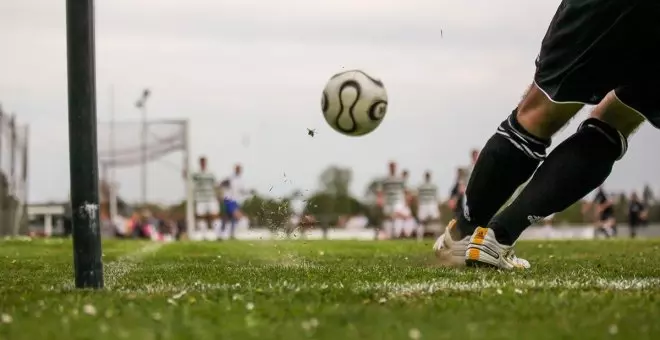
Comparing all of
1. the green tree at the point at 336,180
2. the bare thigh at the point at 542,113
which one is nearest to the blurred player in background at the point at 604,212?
the bare thigh at the point at 542,113

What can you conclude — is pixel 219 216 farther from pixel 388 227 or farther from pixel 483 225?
pixel 483 225

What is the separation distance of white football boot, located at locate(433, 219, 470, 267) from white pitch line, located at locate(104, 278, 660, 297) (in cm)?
123

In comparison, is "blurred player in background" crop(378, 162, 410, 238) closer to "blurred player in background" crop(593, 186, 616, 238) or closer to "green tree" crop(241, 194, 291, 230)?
"blurred player in background" crop(593, 186, 616, 238)

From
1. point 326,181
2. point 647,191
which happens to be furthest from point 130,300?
point 326,181

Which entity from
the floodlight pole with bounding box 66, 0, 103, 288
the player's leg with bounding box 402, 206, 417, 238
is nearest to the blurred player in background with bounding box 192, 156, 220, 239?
the player's leg with bounding box 402, 206, 417, 238

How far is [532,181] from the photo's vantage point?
5750 mm

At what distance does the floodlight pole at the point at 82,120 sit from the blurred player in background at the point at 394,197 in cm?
2180

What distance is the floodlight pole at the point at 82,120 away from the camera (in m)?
4.17

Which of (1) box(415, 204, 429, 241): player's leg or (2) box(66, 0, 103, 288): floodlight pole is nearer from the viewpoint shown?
(2) box(66, 0, 103, 288): floodlight pole

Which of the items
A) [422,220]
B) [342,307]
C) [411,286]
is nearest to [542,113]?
[411,286]

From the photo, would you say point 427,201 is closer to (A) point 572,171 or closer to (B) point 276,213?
(B) point 276,213

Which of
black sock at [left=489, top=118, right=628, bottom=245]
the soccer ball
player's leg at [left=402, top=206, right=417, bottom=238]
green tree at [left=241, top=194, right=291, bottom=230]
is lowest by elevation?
player's leg at [left=402, top=206, right=417, bottom=238]

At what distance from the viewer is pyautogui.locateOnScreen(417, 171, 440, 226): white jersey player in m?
27.7

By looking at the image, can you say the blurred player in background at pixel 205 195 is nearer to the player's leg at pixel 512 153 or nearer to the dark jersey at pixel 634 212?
the dark jersey at pixel 634 212
